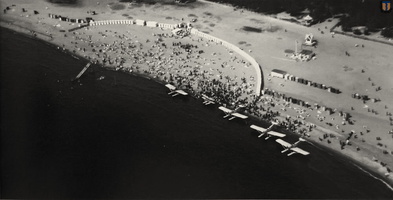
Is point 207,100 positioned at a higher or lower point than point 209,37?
lower

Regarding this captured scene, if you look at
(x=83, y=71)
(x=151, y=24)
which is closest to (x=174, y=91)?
(x=83, y=71)

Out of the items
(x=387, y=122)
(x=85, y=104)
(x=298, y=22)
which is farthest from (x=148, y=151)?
(x=298, y=22)

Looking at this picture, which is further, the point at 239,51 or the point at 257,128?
the point at 239,51

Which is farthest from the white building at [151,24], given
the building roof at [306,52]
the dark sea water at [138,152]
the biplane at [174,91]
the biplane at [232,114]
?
the biplane at [232,114]

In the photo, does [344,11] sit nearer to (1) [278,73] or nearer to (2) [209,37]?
(2) [209,37]

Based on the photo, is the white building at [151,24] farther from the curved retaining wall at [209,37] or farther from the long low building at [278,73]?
the long low building at [278,73]

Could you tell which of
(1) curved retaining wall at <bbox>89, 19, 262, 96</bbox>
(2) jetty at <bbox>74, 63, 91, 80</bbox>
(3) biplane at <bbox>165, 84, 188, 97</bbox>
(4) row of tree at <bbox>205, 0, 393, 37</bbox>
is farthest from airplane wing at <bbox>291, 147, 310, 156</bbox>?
(4) row of tree at <bbox>205, 0, 393, 37</bbox>
